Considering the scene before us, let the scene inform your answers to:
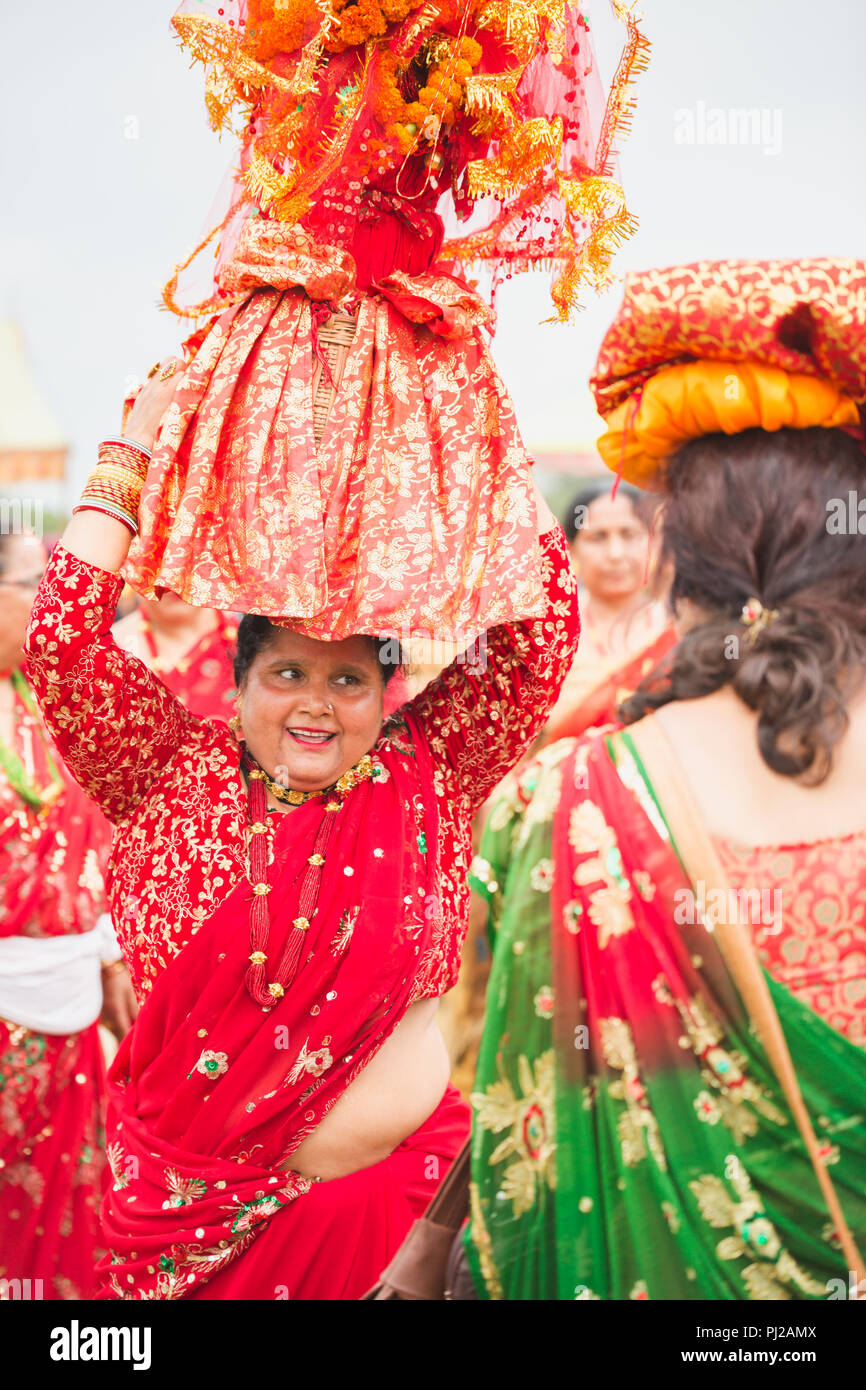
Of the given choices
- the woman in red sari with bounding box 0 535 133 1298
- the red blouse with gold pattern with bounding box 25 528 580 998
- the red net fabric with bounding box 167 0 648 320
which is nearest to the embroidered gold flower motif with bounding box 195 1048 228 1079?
the red blouse with gold pattern with bounding box 25 528 580 998

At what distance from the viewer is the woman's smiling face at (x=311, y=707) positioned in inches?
77.0

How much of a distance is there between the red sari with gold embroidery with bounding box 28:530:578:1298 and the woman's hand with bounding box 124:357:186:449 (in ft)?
0.68

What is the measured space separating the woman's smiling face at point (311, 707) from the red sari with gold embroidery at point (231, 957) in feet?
0.18

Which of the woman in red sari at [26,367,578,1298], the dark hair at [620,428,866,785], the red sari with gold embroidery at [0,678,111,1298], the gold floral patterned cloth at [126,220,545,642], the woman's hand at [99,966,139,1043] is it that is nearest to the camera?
the gold floral patterned cloth at [126,220,545,642]

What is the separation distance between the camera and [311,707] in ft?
6.38

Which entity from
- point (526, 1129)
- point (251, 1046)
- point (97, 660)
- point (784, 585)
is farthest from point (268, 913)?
point (784, 585)

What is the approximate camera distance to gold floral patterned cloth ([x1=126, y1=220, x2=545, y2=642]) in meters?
1.79

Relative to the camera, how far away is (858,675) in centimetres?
211

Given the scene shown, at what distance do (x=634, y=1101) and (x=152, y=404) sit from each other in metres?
1.24

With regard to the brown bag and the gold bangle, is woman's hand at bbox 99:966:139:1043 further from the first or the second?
the brown bag

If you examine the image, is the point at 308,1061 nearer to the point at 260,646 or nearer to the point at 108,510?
the point at 260,646

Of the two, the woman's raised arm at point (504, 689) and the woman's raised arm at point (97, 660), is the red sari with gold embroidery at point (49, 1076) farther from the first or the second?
the woman's raised arm at point (504, 689)

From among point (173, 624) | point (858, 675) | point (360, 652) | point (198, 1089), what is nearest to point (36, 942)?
point (173, 624)
